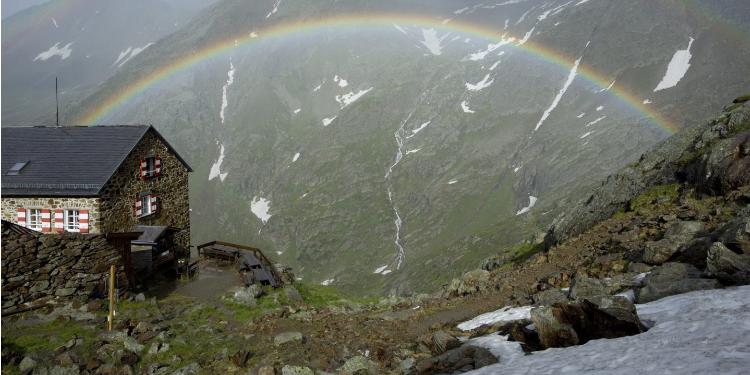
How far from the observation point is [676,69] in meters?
191

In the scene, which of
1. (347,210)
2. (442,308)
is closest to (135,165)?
(442,308)

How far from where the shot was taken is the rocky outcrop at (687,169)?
1950 cm

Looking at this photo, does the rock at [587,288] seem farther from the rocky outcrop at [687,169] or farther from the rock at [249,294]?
the rock at [249,294]

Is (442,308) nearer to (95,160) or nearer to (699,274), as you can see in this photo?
(699,274)

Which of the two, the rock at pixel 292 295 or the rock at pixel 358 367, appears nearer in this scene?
the rock at pixel 358 367

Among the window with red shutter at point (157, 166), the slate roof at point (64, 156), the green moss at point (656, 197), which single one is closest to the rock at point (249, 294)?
the slate roof at point (64, 156)

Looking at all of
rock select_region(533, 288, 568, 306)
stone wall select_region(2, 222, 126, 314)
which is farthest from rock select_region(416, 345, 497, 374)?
stone wall select_region(2, 222, 126, 314)

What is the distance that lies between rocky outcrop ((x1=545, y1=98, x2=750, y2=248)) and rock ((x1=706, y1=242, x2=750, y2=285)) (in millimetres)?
8787

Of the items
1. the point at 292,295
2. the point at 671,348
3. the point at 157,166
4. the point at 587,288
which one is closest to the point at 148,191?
the point at 157,166

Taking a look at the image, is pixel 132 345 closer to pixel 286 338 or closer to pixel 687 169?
pixel 286 338

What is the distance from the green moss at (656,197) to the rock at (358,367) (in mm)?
16042

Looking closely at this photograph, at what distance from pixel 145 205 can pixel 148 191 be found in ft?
3.39

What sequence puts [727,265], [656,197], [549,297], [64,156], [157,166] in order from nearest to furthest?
1. [727,265]
2. [549,297]
3. [656,197]
4. [64,156]
5. [157,166]

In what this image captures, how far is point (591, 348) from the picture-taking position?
969 cm
